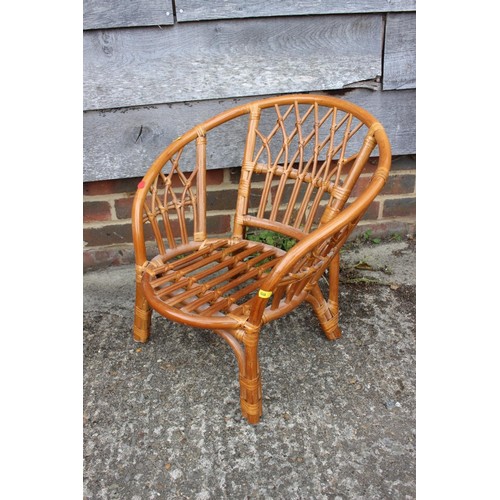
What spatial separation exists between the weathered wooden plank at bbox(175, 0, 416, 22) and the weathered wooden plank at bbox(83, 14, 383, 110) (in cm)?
3

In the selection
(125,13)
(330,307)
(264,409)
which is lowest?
(264,409)

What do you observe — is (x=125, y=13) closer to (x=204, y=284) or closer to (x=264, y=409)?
(x=204, y=284)

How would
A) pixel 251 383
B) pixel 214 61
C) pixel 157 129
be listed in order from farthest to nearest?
1. pixel 157 129
2. pixel 214 61
3. pixel 251 383

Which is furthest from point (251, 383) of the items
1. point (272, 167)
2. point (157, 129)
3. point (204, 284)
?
point (157, 129)

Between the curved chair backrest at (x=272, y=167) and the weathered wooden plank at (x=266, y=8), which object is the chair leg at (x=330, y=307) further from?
the weathered wooden plank at (x=266, y=8)

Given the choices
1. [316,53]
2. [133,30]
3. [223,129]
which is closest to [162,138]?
[223,129]

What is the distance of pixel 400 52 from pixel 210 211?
1.07 metres

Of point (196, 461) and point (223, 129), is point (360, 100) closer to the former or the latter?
point (223, 129)

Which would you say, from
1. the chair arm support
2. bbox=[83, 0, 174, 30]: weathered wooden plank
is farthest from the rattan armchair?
bbox=[83, 0, 174, 30]: weathered wooden plank

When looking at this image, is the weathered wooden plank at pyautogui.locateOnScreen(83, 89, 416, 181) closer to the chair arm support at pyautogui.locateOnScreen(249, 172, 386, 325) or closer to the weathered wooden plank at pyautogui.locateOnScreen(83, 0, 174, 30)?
the weathered wooden plank at pyautogui.locateOnScreen(83, 0, 174, 30)

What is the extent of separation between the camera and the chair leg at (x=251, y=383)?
4.55 feet

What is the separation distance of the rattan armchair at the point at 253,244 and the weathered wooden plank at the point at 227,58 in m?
0.15

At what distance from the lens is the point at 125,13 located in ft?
5.74

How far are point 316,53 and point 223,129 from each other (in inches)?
19.1
